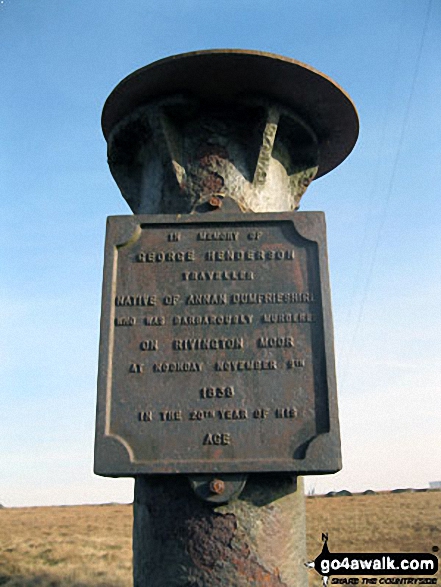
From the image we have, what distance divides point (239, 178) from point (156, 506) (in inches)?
98.5

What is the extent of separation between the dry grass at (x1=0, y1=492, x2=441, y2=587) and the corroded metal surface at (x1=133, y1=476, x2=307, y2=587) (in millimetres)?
6155

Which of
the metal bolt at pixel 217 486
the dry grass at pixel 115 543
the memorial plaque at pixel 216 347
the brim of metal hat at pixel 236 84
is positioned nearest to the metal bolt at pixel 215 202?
the memorial plaque at pixel 216 347

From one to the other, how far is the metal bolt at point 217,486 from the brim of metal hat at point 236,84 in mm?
2959

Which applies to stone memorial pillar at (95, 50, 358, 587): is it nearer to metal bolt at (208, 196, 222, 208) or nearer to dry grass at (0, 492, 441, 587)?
metal bolt at (208, 196, 222, 208)

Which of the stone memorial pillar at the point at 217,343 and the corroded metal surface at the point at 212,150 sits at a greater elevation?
the corroded metal surface at the point at 212,150

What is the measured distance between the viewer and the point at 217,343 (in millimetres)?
3416

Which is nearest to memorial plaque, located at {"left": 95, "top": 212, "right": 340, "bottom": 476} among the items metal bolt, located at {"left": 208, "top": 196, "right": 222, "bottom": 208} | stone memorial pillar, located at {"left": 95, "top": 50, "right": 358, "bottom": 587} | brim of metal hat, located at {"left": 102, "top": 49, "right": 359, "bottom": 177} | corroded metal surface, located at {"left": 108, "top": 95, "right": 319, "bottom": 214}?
stone memorial pillar, located at {"left": 95, "top": 50, "right": 358, "bottom": 587}

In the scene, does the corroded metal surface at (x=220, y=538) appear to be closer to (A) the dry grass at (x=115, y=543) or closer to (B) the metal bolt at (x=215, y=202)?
(B) the metal bolt at (x=215, y=202)

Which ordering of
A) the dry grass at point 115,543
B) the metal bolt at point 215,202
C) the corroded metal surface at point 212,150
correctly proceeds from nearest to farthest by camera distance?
the metal bolt at point 215,202, the corroded metal surface at point 212,150, the dry grass at point 115,543

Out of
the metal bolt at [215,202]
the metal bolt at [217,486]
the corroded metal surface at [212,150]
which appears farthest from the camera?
the corroded metal surface at [212,150]

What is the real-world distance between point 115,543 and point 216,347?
44.6 ft

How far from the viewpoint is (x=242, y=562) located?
317 centimetres

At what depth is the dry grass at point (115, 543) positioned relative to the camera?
32.7 feet

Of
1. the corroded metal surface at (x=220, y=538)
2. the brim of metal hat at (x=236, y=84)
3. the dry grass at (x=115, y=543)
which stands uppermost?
the brim of metal hat at (x=236, y=84)
